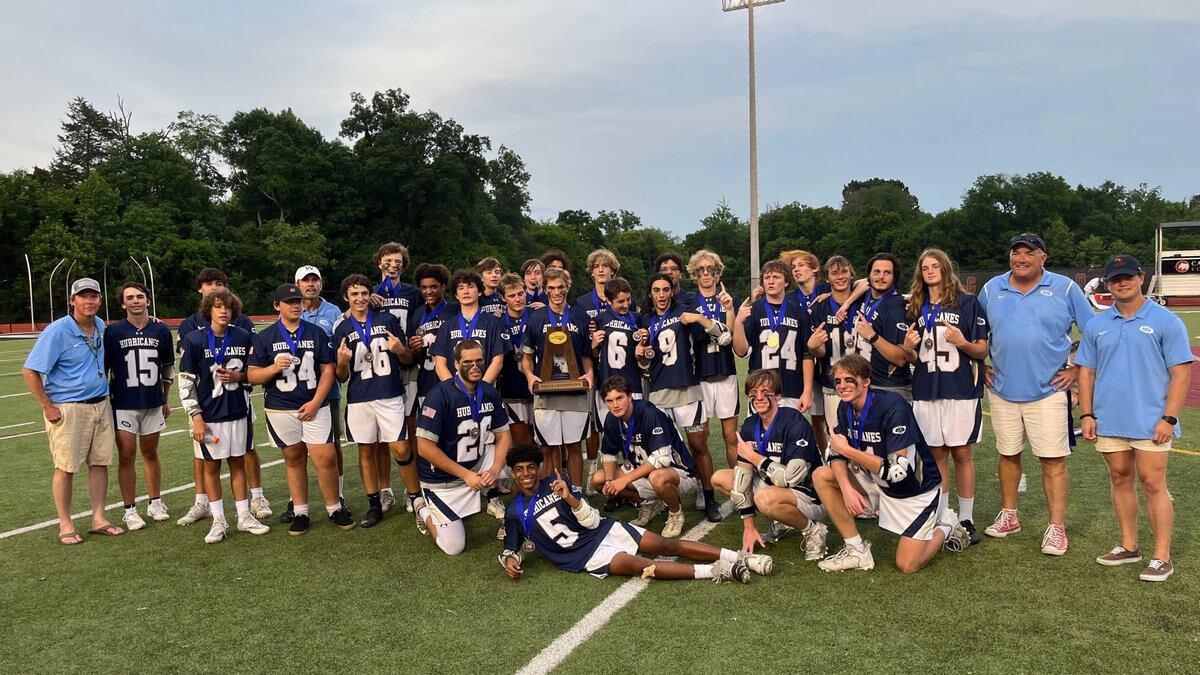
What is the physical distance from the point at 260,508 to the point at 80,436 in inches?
57.1

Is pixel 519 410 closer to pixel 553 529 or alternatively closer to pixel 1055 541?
pixel 553 529

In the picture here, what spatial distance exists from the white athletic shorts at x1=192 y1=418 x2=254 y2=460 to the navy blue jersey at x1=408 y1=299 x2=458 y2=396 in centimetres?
142

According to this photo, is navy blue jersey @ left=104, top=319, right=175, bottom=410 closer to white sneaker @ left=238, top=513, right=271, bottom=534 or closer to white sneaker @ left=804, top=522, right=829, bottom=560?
white sneaker @ left=238, top=513, right=271, bottom=534

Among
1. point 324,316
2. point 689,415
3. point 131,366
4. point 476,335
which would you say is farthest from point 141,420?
point 689,415

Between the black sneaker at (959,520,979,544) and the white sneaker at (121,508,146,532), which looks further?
the white sneaker at (121,508,146,532)

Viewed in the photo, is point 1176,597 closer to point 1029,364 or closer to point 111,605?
point 1029,364

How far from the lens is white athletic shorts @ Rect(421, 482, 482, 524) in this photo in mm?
5207

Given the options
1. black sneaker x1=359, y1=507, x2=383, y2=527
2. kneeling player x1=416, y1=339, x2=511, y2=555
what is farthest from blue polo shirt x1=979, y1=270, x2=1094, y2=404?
black sneaker x1=359, y1=507, x2=383, y2=527

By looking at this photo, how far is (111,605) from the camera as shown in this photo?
4430mm

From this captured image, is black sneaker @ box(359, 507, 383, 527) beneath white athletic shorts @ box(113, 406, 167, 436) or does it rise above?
beneath

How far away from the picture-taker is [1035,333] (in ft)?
15.8

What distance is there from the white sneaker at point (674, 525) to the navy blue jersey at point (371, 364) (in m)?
2.39

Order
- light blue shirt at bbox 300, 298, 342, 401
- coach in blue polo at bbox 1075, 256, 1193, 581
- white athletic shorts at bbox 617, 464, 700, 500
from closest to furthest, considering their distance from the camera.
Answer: coach in blue polo at bbox 1075, 256, 1193, 581 → white athletic shorts at bbox 617, 464, 700, 500 → light blue shirt at bbox 300, 298, 342, 401

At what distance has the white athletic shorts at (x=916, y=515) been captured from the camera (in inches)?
177
